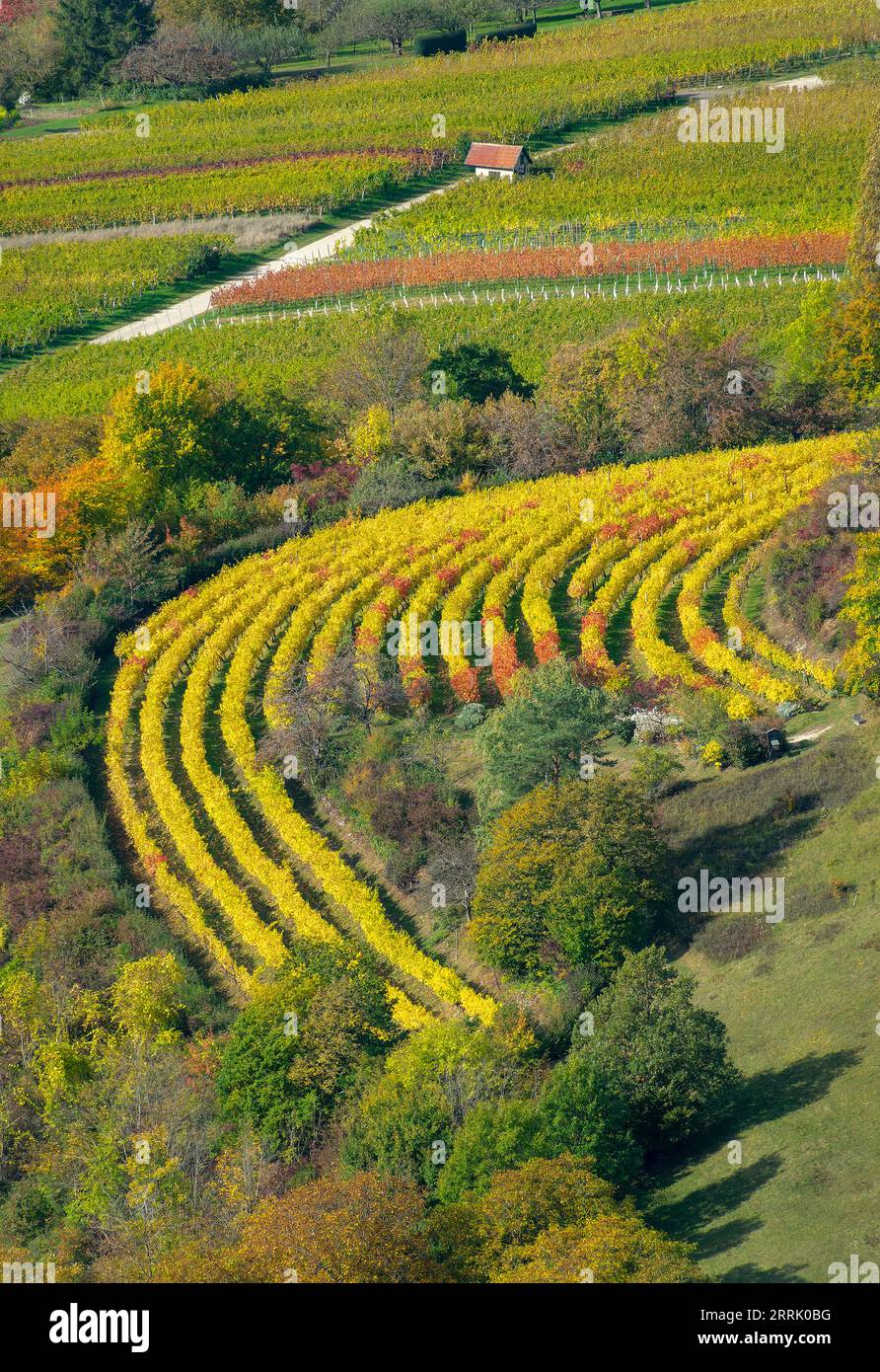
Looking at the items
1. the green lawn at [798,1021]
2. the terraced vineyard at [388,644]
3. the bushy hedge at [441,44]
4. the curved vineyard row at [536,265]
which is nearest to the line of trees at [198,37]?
the bushy hedge at [441,44]

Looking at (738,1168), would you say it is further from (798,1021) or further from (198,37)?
(198,37)

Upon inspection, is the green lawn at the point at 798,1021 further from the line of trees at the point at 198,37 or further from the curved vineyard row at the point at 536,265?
the line of trees at the point at 198,37

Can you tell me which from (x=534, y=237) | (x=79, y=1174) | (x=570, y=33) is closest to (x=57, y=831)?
(x=79, y=1174)

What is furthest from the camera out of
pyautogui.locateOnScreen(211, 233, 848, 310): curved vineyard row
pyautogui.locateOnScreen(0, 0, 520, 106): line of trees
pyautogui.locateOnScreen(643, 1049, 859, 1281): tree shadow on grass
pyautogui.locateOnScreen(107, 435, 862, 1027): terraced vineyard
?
pyautogui.locateOnScreen(0, 0, 520, 106): line of trees

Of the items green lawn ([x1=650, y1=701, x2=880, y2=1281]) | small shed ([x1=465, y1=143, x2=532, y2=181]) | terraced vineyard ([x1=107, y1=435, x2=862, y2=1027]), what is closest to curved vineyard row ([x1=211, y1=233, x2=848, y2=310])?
small shed ([x1=465, y1=143, x2=532, y2=181])

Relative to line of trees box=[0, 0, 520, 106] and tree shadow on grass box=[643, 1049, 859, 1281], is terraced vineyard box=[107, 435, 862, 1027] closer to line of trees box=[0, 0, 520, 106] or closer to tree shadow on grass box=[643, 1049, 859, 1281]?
tree shadow on grass box=[643, 1049, 859, 1281]

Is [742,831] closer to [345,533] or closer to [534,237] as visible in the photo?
[345,533]
